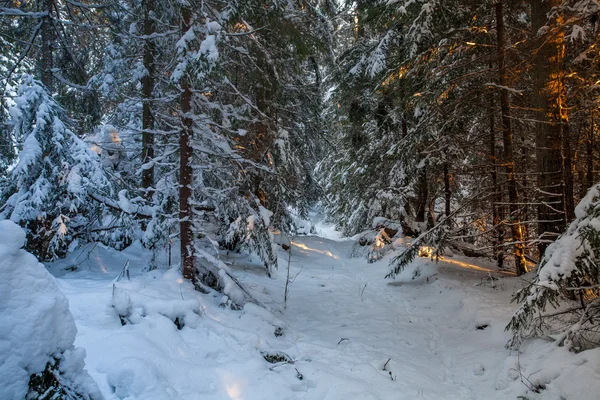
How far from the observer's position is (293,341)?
6012mm

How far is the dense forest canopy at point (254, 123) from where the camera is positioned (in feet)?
18.5

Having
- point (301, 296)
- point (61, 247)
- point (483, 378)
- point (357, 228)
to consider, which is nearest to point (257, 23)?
point (61, 247)

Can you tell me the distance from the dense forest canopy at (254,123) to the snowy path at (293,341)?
818mm

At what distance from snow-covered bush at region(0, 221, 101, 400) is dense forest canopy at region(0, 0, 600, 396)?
13.1 feet

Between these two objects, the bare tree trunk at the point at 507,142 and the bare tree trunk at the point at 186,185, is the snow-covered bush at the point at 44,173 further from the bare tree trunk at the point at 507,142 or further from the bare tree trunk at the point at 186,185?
the bare tree trunk at the point at 507,142

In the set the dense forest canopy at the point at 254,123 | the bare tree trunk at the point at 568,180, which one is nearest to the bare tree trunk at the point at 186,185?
the dense forest canopy at the point at 254,123

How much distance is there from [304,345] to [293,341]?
0.24 metres

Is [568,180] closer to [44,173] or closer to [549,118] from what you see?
[549,118]

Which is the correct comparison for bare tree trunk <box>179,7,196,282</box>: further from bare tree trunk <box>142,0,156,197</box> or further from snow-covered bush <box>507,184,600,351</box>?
snow-covered bush <box>507,184,600,351</box>

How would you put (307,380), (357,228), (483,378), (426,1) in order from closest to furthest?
(307,380)
(483,378)
(426,1)
(357,228)

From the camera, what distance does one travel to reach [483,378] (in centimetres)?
497

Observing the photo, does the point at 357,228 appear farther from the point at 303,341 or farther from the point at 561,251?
the point at 561,251

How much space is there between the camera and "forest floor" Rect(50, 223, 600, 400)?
12.5 ft

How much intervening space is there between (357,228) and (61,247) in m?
13.7
